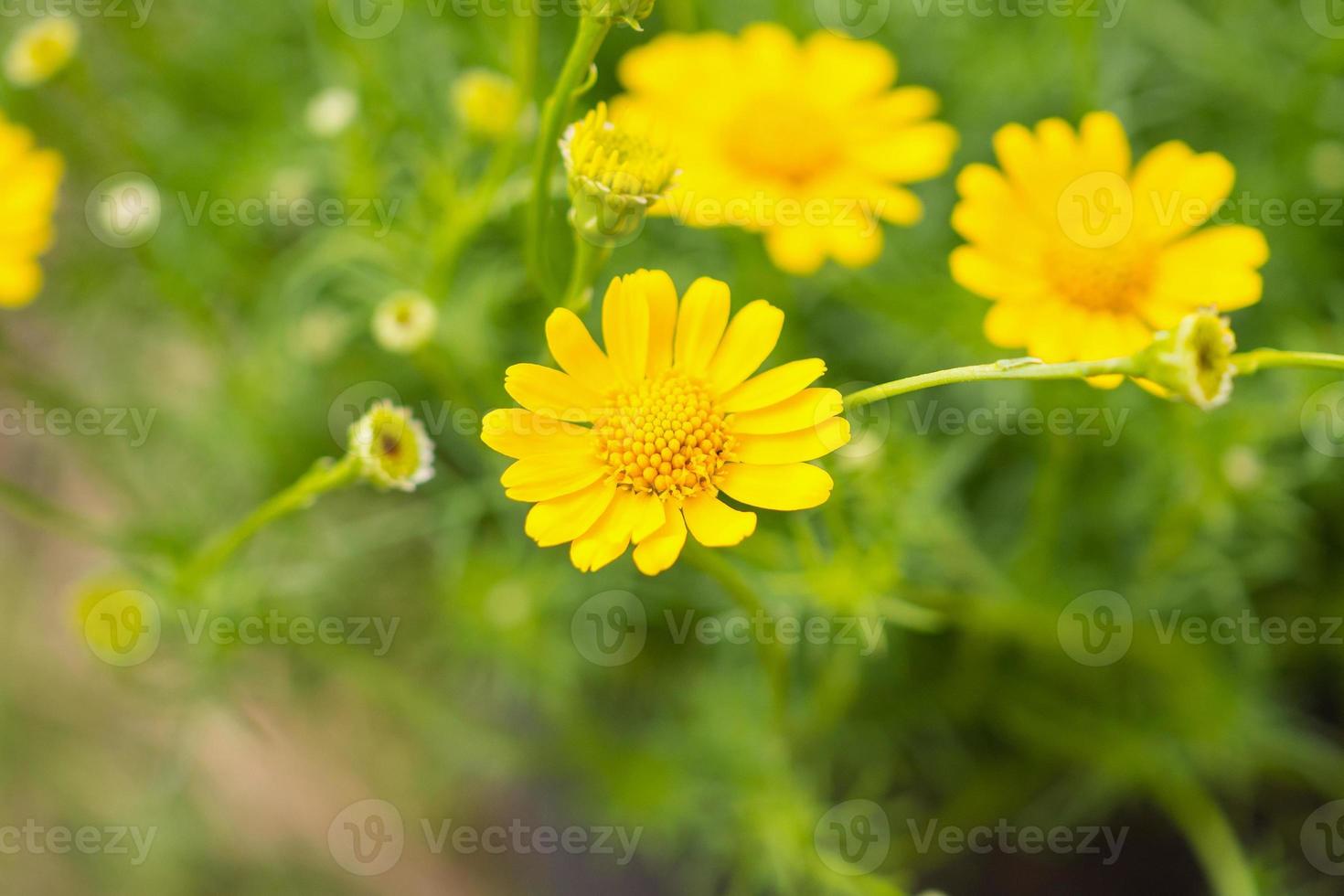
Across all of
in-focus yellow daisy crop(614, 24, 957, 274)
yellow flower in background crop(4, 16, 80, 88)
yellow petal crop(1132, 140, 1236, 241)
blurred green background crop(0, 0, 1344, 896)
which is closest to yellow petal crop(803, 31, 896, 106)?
in-focus yellow daisy crop(614, 24, 957, 274)

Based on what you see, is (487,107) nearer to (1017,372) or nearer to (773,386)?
(773,386)

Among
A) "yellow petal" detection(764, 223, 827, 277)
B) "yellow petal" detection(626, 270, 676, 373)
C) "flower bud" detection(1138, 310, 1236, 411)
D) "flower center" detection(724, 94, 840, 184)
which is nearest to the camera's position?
"flower bud" detection(1138, 310, 1236, 411)

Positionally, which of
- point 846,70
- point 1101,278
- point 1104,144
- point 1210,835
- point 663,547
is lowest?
point 663,547

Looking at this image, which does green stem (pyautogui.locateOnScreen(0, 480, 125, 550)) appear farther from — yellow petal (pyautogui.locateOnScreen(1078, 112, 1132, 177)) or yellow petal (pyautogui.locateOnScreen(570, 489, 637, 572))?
yellow petal (pyautogui.locateOnScreen(1078, 112, 1132, 177))

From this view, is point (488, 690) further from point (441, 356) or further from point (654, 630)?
point (441, 356)

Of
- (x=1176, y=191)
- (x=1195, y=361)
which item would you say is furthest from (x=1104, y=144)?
(x=1195, y=361)

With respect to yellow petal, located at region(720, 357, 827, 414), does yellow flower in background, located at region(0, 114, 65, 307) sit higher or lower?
higher
